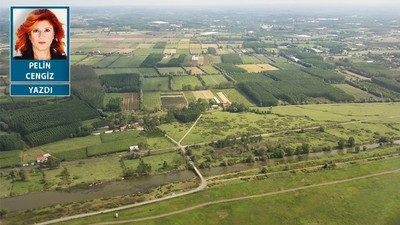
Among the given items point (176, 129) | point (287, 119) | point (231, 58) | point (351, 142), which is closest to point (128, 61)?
point (231, 58)

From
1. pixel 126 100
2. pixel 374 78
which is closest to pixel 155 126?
pixel 126 100

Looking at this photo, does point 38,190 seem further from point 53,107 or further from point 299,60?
point 299,60

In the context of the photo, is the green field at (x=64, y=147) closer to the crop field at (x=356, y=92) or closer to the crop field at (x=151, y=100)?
the crop field at (x=151, y=100)

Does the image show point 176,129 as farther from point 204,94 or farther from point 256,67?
point 256,67

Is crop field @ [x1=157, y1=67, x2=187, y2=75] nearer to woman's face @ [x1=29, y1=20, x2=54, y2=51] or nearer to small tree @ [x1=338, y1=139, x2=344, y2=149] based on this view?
small tree @ [x1=338, y1=139, x2=344, y2=149]

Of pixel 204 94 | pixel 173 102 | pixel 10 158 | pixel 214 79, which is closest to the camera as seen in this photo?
pixel 10 158

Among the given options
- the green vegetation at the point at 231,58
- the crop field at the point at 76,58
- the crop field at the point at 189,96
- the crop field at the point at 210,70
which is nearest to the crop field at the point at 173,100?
the crop field at the point at 189,96
